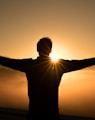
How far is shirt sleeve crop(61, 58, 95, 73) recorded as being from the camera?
12.2ft

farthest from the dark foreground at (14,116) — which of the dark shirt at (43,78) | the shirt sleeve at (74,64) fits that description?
the shirt sleeve at (74,64)

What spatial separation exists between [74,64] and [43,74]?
Result: 1.19 feet

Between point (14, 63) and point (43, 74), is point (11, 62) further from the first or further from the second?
point (43, 74)

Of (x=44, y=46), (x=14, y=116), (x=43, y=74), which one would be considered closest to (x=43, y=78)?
(x=43, y=74)

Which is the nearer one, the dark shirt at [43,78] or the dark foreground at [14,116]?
the dark shirt at [43,78]

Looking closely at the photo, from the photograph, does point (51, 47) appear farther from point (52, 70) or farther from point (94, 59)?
point (94, 59)

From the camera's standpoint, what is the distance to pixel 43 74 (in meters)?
3.76

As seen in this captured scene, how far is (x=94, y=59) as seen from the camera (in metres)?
3.78

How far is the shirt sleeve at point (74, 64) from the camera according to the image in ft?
12.2

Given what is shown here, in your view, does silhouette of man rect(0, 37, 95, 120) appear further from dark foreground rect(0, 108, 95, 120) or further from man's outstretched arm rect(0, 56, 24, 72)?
dark foreground rect(0, 108, 95, 120)

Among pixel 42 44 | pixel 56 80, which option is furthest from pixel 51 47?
pixel 56 80

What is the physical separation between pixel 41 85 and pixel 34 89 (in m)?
0.09

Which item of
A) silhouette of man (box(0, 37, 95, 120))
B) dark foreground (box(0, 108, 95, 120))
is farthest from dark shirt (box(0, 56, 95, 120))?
dark foreground (box(0, 108, 95, 120))

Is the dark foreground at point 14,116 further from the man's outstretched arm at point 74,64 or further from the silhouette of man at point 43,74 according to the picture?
the man's outstretched arm at point 74,64
